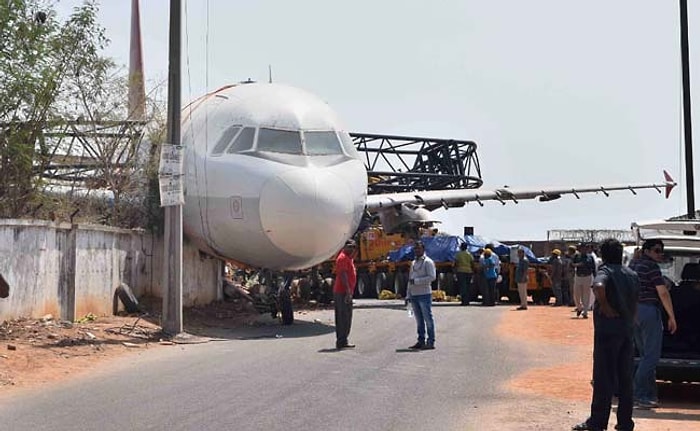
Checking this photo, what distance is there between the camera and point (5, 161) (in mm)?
17078

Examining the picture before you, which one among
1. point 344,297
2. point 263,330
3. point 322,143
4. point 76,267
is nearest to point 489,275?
point 322,143

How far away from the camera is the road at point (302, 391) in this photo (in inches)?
390

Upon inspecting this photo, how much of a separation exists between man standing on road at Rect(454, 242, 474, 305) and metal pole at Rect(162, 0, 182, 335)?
14160 millimetres

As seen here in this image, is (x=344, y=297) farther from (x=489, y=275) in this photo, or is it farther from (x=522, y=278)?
(x=489, y=275)

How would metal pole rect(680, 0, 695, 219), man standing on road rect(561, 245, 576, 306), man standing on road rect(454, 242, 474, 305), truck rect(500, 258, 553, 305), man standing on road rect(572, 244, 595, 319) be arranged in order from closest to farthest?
1. man standing on road rect(572, 244, 595, 319)
2. metal pole rect(680, 0, 695, 219)
3. man standing on road rect(454, 242, 474, 305)
4. man standing on road rect(561, 245, 576, 306)
5. truck rect(500, 258, 553, 305)

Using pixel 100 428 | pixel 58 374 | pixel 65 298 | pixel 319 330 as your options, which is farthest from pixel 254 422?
pixel 319 330

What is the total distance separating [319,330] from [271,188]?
2.85 meters

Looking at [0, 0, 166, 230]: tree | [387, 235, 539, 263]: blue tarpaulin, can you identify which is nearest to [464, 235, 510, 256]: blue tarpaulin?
[387, 235, 539, 263]: blue tarpaulin

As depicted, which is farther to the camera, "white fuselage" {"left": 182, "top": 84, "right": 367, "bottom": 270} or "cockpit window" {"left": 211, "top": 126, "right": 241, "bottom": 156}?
"cockpit window" {"left": 211, "top": 126, "right": 241, "bottom": 156}

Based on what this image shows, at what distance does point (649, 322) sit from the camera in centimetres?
1149

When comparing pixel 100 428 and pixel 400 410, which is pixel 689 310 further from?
pixel 100 428

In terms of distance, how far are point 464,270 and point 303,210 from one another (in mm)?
13116

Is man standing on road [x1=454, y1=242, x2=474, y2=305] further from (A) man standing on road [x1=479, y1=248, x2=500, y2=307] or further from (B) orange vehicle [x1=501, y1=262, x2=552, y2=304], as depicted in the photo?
(B) orange vehicle [x1=501, y1=262, x2=552, y2=304]

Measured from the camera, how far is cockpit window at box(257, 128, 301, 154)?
19031mm
